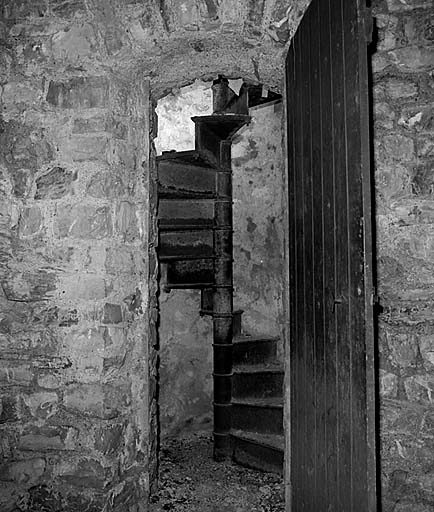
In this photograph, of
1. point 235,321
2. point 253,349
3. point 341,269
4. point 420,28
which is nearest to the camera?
point 341,269

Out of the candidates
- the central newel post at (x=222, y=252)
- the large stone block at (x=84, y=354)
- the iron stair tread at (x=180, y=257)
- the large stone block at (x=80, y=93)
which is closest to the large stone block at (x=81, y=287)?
the large stone block at (x=84, y=354)

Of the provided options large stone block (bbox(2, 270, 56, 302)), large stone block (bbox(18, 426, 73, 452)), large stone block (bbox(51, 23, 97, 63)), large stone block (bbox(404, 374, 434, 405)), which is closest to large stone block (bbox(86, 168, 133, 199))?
large stone block (bbox(2, 270, 56, 302))

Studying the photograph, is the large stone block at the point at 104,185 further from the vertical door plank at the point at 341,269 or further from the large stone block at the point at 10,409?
the vertical door plank at the point at 341,269

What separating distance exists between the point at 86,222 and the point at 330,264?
108cm

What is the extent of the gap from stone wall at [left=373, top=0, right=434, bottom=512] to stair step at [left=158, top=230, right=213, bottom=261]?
1587 millimetres

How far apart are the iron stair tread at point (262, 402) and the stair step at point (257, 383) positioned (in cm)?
4

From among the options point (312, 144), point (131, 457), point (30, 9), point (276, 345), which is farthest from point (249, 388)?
point (30, 9)

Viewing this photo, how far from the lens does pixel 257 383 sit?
355 cm

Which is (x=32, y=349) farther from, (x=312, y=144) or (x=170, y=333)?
(x=170, y=333)

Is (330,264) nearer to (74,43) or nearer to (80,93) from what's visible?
(80,93)

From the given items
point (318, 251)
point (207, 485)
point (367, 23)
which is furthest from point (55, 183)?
point (207, 485)

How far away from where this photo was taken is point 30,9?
2.26 meters

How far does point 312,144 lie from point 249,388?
2.16 m

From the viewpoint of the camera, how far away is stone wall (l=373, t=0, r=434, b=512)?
2.08 m
